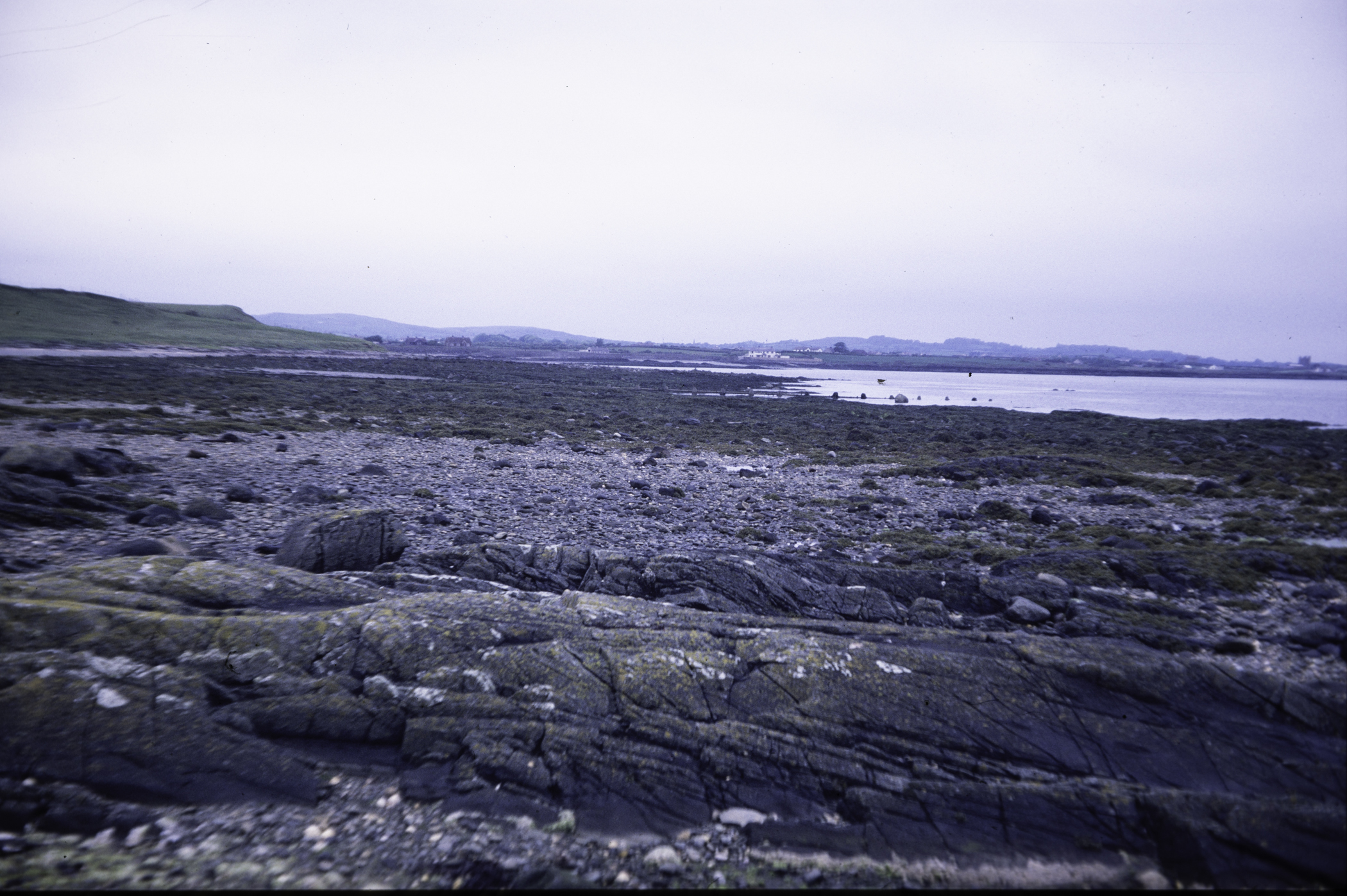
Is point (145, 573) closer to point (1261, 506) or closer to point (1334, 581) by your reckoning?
point (1334, 581)

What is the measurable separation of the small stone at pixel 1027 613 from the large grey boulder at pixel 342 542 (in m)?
9.87

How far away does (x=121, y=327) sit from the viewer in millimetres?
87875

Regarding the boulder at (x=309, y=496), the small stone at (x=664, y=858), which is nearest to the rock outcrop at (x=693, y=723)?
the small stone at (x=664, y=858)

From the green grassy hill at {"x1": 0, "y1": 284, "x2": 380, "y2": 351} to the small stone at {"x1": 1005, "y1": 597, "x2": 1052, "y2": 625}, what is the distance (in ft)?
280

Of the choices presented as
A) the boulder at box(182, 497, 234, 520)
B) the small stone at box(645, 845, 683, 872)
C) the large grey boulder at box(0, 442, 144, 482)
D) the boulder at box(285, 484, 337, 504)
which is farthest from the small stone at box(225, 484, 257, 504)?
the small stone at box(645, 845, 683, 872)

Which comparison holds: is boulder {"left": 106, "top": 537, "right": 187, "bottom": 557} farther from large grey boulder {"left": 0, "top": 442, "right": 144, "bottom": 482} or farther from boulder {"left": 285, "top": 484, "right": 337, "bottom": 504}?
large grey boulder {"left": 0, "top": 442, "right": 144, "bottom": 482}

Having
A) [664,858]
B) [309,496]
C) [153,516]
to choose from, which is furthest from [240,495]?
[664,858]

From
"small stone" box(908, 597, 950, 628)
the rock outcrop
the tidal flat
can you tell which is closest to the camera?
the tidal flat

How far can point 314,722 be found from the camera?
6.09m

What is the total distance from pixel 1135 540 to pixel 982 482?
7.58m

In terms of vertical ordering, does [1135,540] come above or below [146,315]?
below

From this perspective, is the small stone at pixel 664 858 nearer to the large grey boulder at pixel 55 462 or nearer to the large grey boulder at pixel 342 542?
the large grey boulder at pixel 342 542

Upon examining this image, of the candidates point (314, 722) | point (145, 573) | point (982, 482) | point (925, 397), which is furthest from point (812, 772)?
point (925, 397)

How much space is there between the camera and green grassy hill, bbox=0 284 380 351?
71688 millimetres
